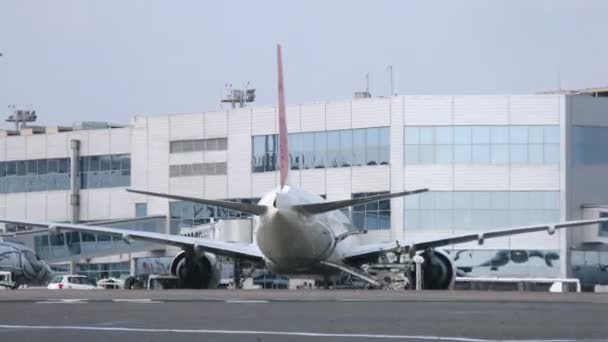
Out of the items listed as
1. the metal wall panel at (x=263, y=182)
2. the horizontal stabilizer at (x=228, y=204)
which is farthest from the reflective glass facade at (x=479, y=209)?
the horizontal stabilizer at (x=228, y=204)

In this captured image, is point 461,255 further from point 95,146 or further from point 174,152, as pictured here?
point 95,146

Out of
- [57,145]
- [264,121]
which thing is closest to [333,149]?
[264,121]

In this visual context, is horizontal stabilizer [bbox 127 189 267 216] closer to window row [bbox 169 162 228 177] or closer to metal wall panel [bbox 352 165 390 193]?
metal wall panel [bbox 352 165 390 193]

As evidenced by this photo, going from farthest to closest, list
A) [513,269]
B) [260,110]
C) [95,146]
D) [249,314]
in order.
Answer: [95,146] < [260,110] < [513,269] < [249,314]

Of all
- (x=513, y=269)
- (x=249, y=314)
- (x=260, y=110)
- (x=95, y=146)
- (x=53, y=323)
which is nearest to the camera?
(x=53, y=323)

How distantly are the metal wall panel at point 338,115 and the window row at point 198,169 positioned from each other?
7.83m

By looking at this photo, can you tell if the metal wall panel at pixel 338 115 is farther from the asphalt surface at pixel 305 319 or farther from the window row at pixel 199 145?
the asphalt surface at pixel 305 319

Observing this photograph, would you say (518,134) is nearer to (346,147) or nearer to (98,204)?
(346,147)

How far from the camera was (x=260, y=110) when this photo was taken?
85.1 meters

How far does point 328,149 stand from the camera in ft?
273

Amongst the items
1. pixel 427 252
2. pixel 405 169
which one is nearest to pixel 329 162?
pixel 405 169

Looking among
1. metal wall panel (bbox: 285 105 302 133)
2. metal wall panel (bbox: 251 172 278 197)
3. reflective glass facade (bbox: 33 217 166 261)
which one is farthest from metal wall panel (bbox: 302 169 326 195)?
reflective glass facade (bbox: 33 217 166 261)

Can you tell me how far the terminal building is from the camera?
260 feet

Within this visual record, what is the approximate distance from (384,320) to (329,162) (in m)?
62.0
